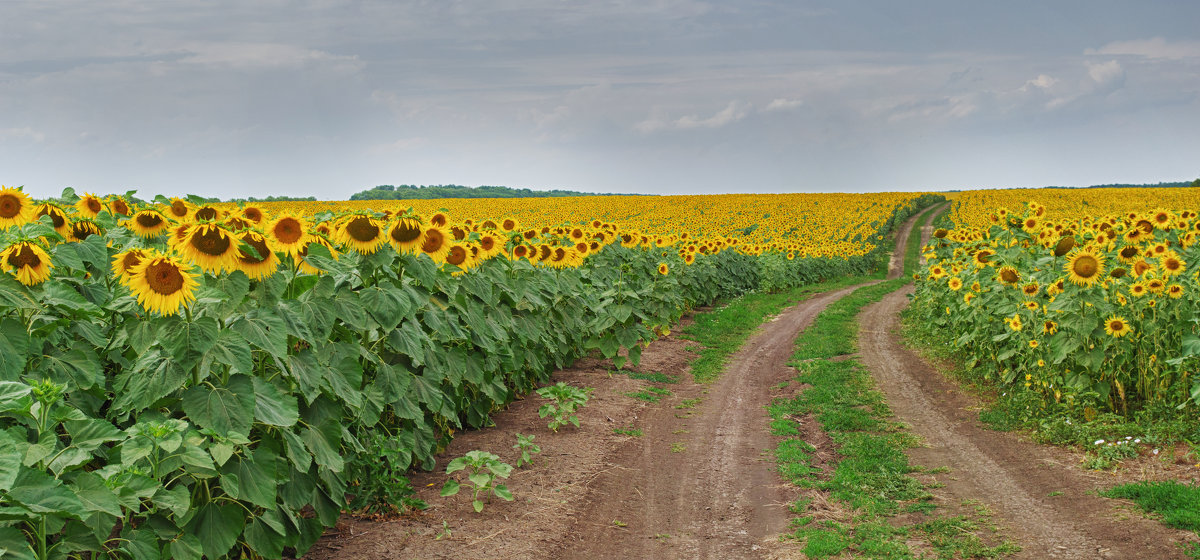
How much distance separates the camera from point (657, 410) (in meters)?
10.4

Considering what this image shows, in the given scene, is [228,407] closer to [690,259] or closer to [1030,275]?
[1030,275]

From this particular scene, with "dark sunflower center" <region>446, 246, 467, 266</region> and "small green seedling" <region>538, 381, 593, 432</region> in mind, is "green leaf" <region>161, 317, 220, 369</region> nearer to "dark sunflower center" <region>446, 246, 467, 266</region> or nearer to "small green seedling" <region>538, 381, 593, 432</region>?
"dark sunflower center" <region>446, 246, 467, 266</region>

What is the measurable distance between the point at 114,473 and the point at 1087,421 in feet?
29.2

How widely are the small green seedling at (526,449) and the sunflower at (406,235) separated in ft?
6.87

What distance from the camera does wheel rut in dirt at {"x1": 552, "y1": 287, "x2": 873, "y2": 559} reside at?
639cm

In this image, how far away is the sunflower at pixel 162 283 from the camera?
423 cm

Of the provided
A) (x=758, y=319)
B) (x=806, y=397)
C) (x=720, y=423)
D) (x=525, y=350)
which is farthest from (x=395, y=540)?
(x=758, y=319)

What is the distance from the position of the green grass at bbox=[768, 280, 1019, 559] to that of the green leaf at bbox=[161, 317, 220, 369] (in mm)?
4141

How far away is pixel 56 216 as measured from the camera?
6.22 meters

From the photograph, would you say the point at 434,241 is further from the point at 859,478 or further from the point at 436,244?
the point at 859,478

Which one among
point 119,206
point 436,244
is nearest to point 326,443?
point 436,244

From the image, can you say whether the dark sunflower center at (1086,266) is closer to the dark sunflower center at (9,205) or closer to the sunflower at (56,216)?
the sunflower at (56,216)

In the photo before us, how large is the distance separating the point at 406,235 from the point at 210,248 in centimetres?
177

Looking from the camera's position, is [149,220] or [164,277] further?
[149,220]
